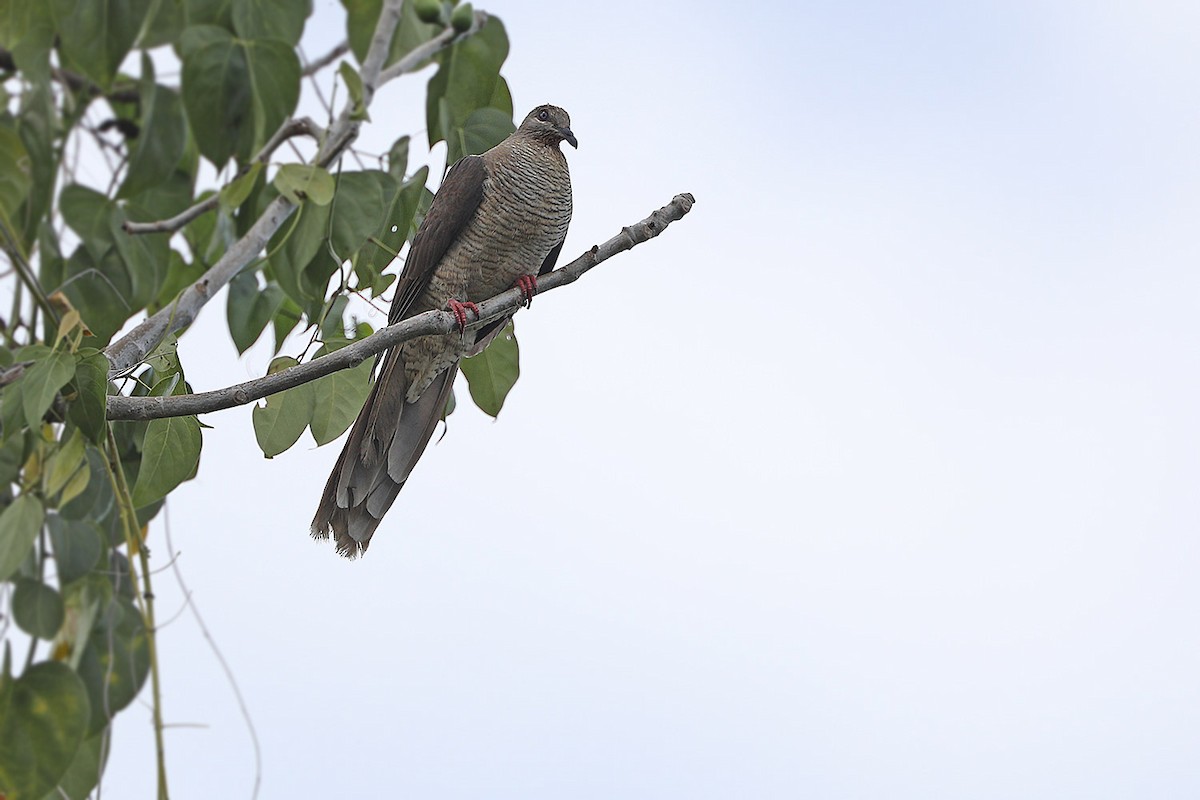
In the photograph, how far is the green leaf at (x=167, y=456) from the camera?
6.53ft

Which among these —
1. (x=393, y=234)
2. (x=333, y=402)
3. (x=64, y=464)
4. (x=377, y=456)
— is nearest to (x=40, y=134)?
(x=64, y=464)

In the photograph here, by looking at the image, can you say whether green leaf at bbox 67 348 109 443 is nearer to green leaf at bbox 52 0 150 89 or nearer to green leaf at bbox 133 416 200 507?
green leaf at bbox 133 416 200 507

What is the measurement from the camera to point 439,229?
154 inches

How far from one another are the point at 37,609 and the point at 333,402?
3.78 ft

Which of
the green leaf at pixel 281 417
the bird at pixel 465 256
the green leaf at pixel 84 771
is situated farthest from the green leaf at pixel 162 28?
the bird at pixel 465 256

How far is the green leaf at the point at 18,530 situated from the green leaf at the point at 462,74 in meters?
0.69

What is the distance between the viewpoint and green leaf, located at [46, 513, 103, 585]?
129cm

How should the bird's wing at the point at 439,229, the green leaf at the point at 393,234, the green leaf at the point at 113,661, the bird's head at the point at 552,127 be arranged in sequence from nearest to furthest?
the green leaf at the point at 113,661
the green leaf at the point at 393,234
the bird's wing at the point at 439,229
the bird's head at the point at 552,127

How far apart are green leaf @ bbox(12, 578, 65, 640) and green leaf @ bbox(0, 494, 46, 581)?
37 mm

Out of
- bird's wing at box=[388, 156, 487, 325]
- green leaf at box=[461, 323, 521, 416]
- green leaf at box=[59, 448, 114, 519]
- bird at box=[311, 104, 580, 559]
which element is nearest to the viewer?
green leaf at box=[59, 448, 114, 519]

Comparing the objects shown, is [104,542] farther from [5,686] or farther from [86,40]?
[86,40]

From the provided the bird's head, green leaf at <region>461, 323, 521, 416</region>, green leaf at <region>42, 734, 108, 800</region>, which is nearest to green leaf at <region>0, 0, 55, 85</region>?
green leaf at <region>42, 734, 108, 800</region>

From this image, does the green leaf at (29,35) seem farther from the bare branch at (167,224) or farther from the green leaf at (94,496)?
the green leaf at (94,496)

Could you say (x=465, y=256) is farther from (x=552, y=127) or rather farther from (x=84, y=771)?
(x=84, y=771)
